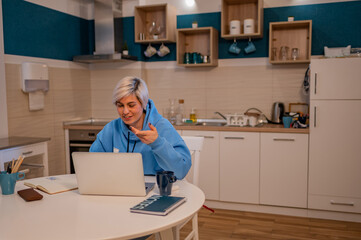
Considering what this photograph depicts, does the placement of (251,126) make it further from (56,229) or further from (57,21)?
(56,229)

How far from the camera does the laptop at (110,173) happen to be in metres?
1.59

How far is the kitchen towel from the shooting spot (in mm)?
3846

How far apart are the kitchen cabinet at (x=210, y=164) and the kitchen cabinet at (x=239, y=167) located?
0.05 meters

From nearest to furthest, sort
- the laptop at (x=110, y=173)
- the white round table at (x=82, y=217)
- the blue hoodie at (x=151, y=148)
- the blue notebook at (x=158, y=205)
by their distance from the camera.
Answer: the white round table at (x=82, y=217)
the blue notebook at (x=158, y=205)
the laptop at (x=110, y=173)
the blue hoodie at (x=151, y=148)

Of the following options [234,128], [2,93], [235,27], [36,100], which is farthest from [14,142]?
[235,27]

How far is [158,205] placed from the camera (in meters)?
1.49

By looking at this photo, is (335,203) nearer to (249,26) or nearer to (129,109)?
(249,26)

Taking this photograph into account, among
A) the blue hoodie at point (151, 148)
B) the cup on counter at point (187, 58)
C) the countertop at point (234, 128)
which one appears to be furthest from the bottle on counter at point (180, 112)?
the blue hoodie at point (151, 148)

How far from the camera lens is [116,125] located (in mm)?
2170

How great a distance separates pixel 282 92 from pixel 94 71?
7.90ft

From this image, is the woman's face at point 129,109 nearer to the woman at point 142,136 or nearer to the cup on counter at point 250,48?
the woman at point 142,136

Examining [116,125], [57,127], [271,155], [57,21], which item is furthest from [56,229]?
[57,21]

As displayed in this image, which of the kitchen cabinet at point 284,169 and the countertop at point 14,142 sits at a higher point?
the countertop at point 14,142

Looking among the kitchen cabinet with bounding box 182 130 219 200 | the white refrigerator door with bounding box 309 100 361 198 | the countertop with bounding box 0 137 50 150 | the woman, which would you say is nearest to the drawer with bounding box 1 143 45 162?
the countertop with bounding box 0 137 50 150
